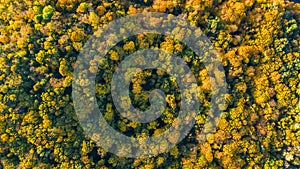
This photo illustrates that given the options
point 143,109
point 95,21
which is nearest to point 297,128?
point 143,109

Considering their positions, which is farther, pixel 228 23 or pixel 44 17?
pixel 228 23

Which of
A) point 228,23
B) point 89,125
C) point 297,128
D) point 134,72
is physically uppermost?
point 228,23

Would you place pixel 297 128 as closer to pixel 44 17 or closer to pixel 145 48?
pixel 145 48

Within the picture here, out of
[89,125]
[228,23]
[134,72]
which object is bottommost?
[89,125]

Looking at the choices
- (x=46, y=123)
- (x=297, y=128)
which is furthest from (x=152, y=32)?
(x=297, y=128)

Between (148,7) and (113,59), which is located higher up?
(148,7)

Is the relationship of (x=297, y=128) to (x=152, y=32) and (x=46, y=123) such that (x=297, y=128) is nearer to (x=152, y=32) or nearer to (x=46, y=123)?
(x=152, y=32)
